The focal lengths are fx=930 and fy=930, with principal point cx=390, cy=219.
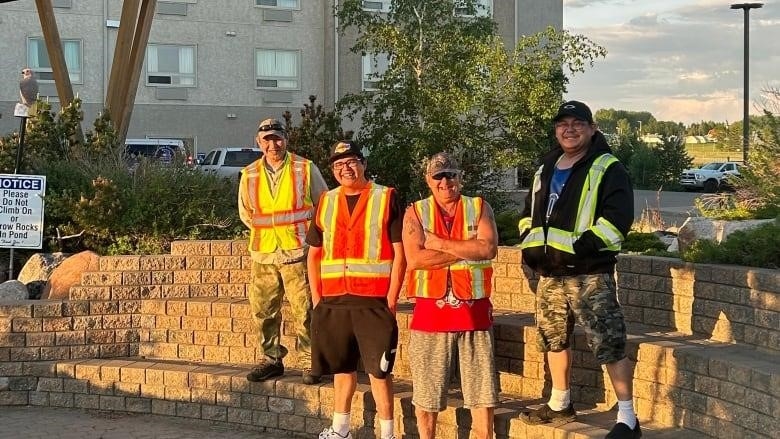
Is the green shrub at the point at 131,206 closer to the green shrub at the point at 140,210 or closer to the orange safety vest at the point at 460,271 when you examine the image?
the green shrub at the point at 140,210

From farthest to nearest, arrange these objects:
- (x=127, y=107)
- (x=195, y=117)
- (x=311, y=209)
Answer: (x=195, y=117)
(x=127, y=107)
(x=311, y=209)

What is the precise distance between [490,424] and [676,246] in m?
3.95

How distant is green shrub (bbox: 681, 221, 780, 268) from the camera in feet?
19.5

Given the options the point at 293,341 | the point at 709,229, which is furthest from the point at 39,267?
the point at 709,229

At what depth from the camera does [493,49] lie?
11.2m

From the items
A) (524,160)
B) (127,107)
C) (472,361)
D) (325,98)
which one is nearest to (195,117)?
(325,98)

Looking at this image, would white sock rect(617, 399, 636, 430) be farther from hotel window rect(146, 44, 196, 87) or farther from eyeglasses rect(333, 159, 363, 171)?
hotel window rect(146, 44, 196, 87)

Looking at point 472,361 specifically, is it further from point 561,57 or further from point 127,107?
point 127,107

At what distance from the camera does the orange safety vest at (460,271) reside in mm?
5398

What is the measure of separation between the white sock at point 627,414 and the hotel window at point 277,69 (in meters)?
28.7

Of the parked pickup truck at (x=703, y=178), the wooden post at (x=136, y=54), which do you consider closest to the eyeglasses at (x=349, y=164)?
the wooden post at (x=136, y=54)

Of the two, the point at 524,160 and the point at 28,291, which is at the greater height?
the point at 524,160

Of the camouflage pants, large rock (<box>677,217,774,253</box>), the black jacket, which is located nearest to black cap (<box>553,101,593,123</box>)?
the black jacket

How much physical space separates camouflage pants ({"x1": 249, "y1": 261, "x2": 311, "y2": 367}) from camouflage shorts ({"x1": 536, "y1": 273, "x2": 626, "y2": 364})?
1839 mm
